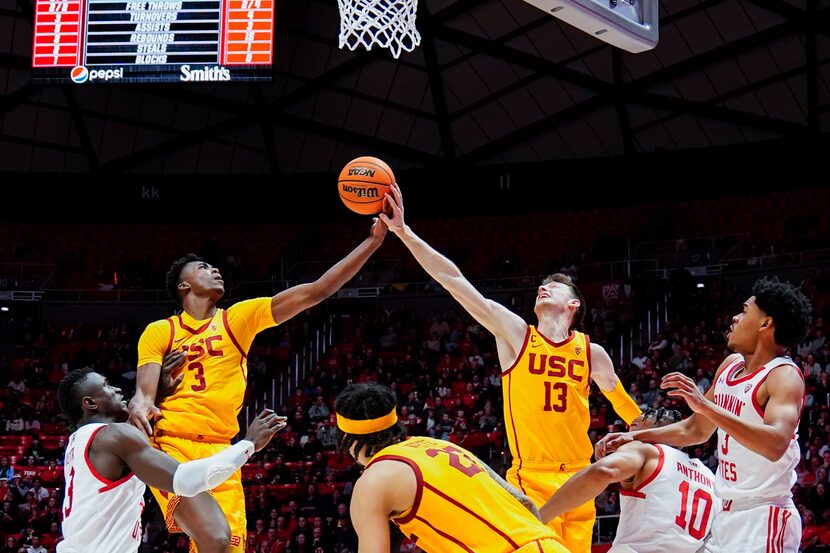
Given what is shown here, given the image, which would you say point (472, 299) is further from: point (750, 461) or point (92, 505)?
point (92, 505)

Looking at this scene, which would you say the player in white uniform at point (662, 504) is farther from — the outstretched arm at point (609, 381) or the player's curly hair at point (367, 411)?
the player's curly hair at point (367, 411)

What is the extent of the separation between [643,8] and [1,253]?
22950 mm

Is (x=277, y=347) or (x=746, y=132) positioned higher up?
(x=746, y=132)

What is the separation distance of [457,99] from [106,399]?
19.2m

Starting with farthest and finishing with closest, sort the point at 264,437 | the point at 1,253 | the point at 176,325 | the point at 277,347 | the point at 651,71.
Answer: the point at 1,253 → the point at 277,347 → the point at 651,71 → the point at 176,325 → the point at 264,437

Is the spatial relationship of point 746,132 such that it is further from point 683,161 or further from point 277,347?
point 277,347

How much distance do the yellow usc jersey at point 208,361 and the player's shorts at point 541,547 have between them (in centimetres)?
309

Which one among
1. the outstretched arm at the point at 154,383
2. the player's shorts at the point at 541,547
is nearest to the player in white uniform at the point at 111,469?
the outstretched arm at the point at 154,383

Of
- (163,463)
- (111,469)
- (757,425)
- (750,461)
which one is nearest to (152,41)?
(111,469)

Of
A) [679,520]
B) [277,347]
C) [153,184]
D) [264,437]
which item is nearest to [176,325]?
[264,437]

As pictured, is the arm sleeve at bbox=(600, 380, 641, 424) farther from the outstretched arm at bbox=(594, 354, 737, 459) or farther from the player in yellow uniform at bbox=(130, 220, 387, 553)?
the player in yellow uniform at bbox=(130, 220, 387, 553)

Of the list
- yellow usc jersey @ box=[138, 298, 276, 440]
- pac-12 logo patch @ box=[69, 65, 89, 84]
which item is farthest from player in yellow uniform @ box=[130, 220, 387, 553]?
pac-12 logo patch @ box=[69, 65, 89, 84]

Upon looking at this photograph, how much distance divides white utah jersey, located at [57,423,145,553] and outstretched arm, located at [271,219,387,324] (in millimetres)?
1920

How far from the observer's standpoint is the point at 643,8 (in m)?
7.29
